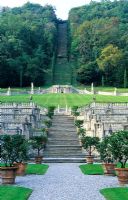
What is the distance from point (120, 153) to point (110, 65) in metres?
87.2

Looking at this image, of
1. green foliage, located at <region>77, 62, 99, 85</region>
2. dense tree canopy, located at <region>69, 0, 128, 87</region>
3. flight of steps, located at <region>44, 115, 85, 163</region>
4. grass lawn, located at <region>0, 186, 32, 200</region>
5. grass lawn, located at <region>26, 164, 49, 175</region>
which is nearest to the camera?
grass lawn, located at <region>0, 186, 32, 200</region>

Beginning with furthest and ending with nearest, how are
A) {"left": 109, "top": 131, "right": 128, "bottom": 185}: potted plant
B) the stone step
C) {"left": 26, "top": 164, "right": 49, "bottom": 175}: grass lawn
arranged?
the stone step, {"left": 26, "top": 164, "right": 49, "bottom": 175}: grass lawn, {"left": 109, "top": 131, "right": 128, "bottom": 185}: potted plant

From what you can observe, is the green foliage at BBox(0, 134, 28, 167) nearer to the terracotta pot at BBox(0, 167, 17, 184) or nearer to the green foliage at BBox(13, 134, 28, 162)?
the green foliage at BBox(13, 134, 28, 162)

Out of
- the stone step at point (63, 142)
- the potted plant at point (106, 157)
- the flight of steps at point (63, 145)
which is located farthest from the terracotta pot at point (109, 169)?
the stone step at point (63, 142)

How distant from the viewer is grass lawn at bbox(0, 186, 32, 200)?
1480cm

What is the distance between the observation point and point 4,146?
18.6 m

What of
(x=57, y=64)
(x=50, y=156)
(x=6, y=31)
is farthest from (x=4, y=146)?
(x=57, y=64)

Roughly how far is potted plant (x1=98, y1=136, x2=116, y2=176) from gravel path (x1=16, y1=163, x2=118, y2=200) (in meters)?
0.61

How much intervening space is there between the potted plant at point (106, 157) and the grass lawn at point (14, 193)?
15.4 feet

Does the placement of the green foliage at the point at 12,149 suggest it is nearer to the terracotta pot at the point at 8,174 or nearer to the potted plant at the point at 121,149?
the terracotta pot at the point at 8,174

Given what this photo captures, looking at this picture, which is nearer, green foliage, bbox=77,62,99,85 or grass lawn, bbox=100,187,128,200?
grass lawn, bbox=100,187,128,200

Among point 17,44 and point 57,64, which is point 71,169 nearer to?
point 17,44

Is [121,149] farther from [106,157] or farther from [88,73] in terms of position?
[88,73]

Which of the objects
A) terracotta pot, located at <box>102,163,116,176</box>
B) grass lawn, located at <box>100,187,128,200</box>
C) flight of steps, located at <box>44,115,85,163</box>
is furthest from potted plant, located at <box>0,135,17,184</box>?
flight of steps, located at <box>44,115,85,163</box>
